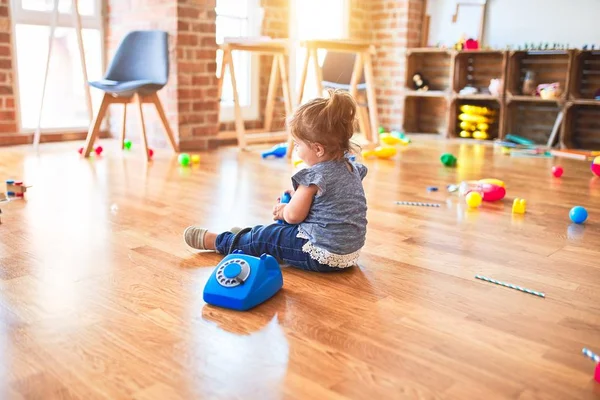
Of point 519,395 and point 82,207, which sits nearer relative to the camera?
point 519,395

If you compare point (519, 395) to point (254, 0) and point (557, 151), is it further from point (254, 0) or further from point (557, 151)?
point (254, 0)

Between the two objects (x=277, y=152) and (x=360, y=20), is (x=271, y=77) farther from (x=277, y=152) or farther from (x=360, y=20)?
(x=360, y=20)

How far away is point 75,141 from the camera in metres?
4.53

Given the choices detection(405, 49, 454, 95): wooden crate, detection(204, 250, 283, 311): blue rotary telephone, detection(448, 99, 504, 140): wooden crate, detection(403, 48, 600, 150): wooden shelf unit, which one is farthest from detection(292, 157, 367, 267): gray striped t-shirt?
detection(405, 49, 454, 95): wooden crate

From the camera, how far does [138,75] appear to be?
401cm

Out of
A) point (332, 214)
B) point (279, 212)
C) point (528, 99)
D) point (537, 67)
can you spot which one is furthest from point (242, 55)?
point (332, 214)

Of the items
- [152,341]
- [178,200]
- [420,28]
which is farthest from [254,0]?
[152,341]

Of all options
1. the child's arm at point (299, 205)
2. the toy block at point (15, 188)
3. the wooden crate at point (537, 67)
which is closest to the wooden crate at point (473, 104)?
the wooden crate at point (537, 67)

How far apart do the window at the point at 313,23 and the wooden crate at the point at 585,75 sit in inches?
79.2

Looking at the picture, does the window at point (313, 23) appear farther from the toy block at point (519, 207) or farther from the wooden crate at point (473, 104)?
the toy block at point (519, 207)

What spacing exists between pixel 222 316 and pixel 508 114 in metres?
4.36

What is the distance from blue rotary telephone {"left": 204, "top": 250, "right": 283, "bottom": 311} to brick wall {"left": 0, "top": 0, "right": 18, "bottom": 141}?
3.29 m

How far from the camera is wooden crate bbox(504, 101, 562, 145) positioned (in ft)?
17.0

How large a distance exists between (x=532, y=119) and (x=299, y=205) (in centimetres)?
419
